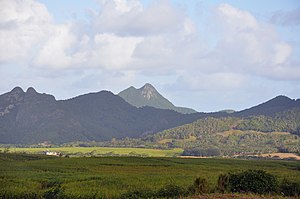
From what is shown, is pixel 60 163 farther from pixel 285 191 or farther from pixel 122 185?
pixel 285 191

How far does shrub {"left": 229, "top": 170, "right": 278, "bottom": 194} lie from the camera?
3925cm

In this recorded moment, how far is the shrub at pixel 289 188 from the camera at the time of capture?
130 ft

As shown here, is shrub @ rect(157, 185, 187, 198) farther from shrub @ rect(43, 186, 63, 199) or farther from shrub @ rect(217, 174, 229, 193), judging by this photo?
shrub @ rect(43, 186, 63, 199)

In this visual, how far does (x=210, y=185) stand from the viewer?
130 feet

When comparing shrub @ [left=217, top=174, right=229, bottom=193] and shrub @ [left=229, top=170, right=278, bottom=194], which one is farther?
shrub @ [left=229, top=170, right=278, bottom=194]

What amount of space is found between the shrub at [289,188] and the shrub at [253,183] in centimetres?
85

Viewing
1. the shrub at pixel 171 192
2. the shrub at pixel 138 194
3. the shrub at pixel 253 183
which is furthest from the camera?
the shrub at pixel 253 183

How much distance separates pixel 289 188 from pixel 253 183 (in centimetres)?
337

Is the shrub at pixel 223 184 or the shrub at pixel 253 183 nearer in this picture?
the shrub at pixel 223 184

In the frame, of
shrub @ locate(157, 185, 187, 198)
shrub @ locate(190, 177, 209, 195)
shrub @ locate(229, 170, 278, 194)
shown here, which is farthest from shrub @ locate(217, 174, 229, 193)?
shrub @ locate(157, 185, 187, 198)

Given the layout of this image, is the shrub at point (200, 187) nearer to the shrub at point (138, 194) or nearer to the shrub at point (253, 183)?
the shrub at point (253, 183)

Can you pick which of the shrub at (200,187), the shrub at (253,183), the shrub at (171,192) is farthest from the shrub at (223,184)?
the shrub at (171,192)

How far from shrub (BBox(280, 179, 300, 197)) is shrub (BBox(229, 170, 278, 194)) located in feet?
2.79

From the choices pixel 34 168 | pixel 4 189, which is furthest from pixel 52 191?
pixel 34 168
